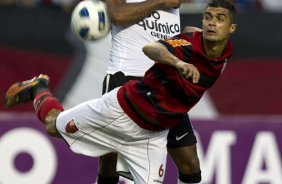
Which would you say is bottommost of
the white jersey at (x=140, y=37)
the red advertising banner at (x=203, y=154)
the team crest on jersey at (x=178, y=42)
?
the red advertising banner at (x=203, y=154)

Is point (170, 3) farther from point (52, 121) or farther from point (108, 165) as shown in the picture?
point (108, 165)

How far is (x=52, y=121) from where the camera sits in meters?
6.16

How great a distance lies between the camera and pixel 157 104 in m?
5.83

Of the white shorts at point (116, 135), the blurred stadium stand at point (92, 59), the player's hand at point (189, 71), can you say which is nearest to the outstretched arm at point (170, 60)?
the player's hand at point (189, 71)

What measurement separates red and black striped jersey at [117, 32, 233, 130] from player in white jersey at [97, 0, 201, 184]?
369 millimetres

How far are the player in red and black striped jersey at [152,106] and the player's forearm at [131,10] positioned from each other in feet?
1.41

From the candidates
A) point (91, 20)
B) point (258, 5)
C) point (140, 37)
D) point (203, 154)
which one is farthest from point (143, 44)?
Result: point (258, 5)

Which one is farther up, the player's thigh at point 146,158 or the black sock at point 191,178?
the player's thigh at point 146,158

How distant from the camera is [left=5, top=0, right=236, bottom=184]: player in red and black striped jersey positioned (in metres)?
5.68

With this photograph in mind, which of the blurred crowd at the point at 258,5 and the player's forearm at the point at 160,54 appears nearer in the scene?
the player's forearm at the point at 160,54

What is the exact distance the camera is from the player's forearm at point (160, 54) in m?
5.46

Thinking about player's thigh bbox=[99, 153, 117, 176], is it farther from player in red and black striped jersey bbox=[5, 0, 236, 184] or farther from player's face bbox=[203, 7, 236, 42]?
player's face bbox=[203, 7, 236, 42]

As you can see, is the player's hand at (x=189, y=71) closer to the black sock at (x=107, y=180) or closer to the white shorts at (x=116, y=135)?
the white shorts at (x=116, y=135)

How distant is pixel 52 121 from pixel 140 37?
33.8 inches
